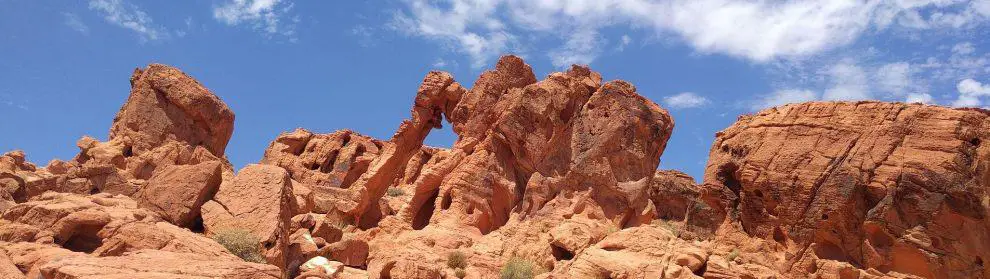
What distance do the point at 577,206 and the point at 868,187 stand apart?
1025 centimetres

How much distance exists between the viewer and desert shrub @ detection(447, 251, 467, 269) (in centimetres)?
2511

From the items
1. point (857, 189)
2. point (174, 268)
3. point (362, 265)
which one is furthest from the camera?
point (362, 265)

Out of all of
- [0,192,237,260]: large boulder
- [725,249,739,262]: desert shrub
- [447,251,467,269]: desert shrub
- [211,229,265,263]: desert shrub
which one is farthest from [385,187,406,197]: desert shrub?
[0,192,237,260]: large boulder

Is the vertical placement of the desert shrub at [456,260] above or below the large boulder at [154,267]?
above

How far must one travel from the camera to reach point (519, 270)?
23516 millimetres

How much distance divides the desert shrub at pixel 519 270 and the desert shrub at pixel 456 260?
4.68ft

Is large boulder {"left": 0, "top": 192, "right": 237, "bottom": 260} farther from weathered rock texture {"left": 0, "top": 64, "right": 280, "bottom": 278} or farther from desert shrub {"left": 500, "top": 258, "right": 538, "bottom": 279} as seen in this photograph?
desert shrub {"left": 500, "top": 258, "right": 538, "bottom": 279}

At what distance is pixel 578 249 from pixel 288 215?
307 inches

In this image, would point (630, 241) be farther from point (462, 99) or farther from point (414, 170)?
point (414, 170)

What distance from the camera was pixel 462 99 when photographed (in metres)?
37.0

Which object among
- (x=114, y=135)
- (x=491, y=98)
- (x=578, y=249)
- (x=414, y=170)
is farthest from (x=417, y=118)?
(x=578, y=249)

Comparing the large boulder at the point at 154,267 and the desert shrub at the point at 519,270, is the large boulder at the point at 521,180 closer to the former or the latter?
the desert shrub at the point at 519,270

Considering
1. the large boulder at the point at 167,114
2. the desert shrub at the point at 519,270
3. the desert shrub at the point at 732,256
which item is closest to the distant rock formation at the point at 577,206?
the desert shrub at the point at 732,256

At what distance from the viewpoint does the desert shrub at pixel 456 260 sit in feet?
82.4
